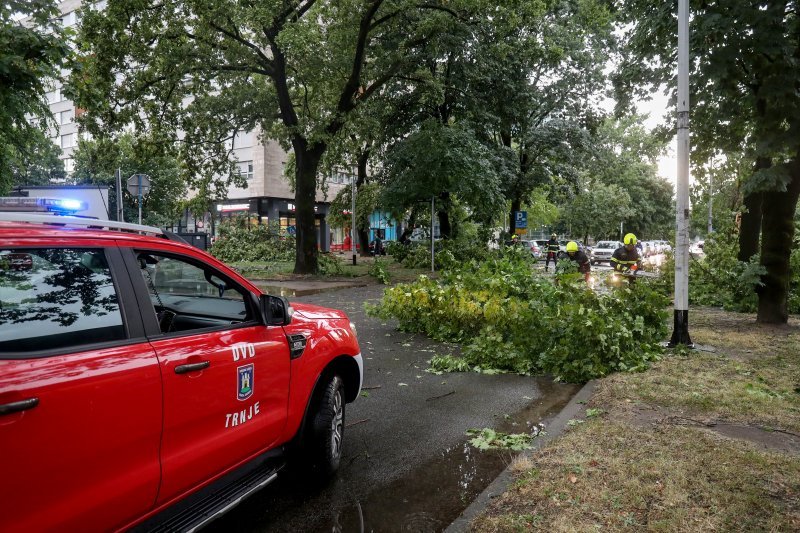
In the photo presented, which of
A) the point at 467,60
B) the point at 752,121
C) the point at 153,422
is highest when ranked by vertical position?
the point at 467,60

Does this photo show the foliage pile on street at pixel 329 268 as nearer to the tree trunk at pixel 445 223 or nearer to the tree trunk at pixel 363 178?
the tree trunk at pixel 445 223

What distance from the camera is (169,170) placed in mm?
41719

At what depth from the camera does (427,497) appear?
12.6ft

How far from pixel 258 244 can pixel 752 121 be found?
26890 mm

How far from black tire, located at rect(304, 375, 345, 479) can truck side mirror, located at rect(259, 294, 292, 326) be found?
0.73 metres

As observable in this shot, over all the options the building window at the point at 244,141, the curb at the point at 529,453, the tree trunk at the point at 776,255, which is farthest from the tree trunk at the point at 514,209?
the curb at the point at 529,453

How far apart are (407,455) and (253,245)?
29329 millimetres

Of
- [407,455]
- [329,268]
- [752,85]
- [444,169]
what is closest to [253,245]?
[329,268]

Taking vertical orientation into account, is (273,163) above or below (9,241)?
above

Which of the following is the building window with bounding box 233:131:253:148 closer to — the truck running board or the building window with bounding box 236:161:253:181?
the building window with bounding box 236:161:253:181

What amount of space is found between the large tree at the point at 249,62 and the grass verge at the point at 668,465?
44.3 feet

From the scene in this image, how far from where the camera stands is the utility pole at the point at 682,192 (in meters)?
7.78

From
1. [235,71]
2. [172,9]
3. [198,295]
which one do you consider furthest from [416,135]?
[198,295]

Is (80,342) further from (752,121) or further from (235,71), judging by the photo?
(235,71)
